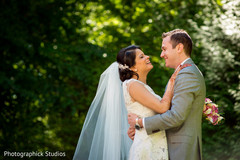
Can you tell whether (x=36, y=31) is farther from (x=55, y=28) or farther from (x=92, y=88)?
(x=92, y=88)

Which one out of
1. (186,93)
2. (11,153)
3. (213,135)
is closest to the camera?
(186,93)

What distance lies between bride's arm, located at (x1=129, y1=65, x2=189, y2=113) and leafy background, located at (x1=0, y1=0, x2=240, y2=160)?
2.95 meters

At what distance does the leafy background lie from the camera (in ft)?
20.1

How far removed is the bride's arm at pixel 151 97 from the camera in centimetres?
284

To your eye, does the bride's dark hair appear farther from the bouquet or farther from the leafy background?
the leafy background

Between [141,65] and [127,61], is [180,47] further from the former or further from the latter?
[127,61]

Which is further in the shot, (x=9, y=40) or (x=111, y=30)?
(x=111, y=30)

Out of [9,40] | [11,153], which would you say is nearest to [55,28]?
[9,40]

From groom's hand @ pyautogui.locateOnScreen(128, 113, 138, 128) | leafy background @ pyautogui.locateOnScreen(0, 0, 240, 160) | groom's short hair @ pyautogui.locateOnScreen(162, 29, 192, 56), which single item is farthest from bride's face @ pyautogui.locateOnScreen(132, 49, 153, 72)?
leafy background @ pyautogui.locateOnScreen(0, 0, 240, 160)

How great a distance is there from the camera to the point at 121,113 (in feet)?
11.5

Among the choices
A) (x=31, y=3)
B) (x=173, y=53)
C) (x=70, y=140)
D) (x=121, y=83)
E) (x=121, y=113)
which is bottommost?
(x=70, y=140)

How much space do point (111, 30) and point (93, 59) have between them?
0.95 metres

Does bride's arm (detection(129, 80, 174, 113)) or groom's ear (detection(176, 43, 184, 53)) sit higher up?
groom's ear (detection(176, 43, 184, 53))

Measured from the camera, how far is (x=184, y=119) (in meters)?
2.68
